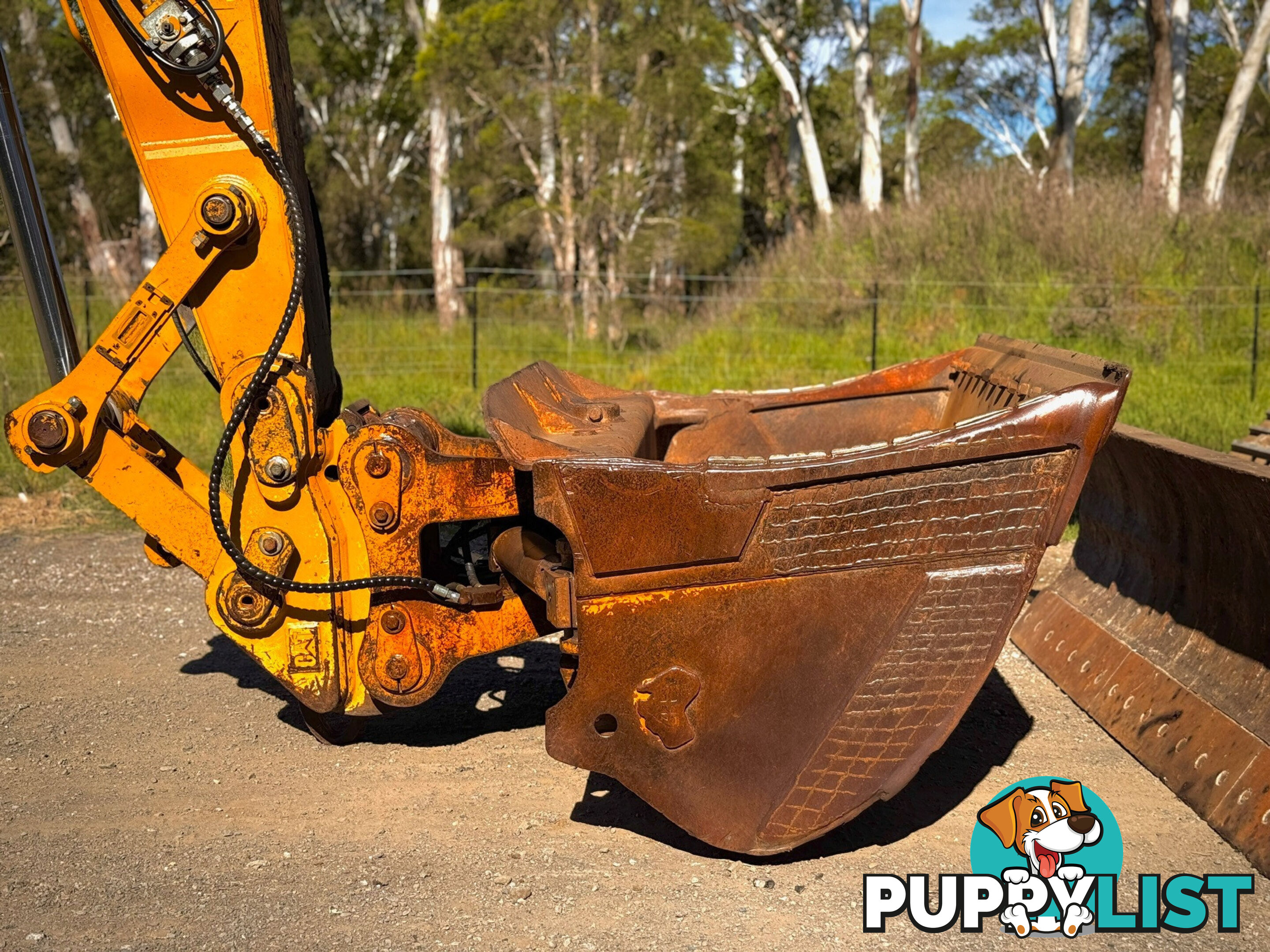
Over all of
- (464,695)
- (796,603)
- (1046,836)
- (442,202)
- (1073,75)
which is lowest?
(464,695)

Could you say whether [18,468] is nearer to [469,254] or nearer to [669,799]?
[669,799]

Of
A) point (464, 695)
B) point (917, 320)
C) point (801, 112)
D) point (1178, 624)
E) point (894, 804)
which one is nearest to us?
point (894, 804)

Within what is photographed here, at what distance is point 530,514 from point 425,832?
42.3 inches

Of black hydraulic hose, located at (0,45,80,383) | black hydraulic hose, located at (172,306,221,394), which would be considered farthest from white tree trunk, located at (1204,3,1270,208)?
black hydraulic hose, located at (0,45,80,383)

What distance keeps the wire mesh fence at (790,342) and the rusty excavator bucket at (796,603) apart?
6855 millimetres

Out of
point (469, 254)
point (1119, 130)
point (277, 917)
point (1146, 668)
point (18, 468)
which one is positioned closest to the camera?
point (277, 917)

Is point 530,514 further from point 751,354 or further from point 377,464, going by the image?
point 751,354

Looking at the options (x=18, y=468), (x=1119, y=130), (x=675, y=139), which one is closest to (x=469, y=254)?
(x=675, y=139)

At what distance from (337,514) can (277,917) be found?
1285 mm

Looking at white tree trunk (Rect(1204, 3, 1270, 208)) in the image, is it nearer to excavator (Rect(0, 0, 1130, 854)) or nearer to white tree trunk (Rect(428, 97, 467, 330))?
white tree trunk (Rect(428, 97, 467, 330))

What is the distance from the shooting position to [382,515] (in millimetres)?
3994

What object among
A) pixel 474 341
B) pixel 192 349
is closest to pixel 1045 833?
pixel 192 349

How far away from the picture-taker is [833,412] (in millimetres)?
5230

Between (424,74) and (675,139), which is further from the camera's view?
(675,139)
